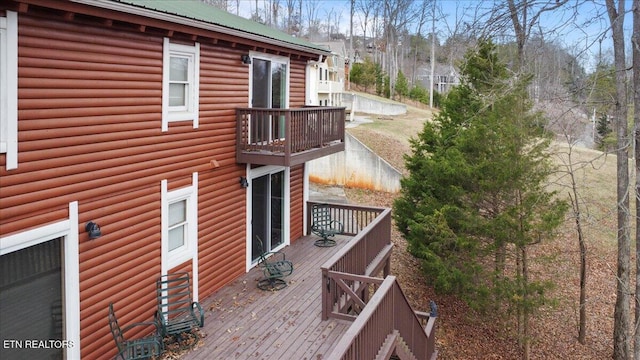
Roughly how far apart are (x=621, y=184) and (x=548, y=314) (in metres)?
5.42

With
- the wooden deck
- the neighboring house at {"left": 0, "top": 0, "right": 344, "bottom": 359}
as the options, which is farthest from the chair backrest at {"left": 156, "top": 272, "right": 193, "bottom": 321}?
the wooden deck

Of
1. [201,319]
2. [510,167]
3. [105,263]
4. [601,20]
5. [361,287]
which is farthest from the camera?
[510,167]

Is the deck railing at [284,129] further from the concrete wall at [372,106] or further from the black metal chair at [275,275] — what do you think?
the concrete wall at [372,106]

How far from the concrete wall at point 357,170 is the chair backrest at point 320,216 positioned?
344 inches

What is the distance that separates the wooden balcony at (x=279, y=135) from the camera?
962cm

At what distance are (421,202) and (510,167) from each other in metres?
3.76

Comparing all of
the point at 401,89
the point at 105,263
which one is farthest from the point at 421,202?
the point at 401,89

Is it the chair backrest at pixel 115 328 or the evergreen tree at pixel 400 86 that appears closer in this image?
the chair backrest at pixel 115 328

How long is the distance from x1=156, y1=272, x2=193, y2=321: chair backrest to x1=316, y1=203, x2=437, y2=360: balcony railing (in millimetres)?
2484

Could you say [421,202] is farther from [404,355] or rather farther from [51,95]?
[51,95]

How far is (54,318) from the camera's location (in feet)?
20.4

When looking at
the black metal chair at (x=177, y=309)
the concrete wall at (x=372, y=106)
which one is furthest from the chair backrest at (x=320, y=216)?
the concrete wall at (x=372, y=106)

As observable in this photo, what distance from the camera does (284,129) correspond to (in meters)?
10.5

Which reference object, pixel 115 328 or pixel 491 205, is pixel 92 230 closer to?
pixel 115 328
